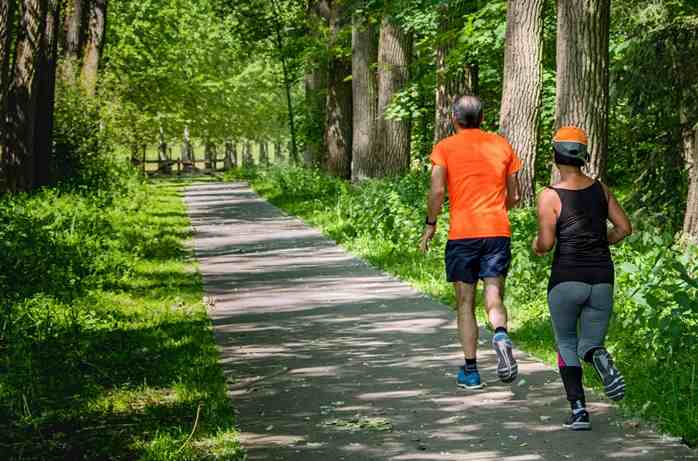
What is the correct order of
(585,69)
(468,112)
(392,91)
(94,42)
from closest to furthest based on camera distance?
1. (468,112)
2. (585,69)
3. (392,91)
4. (94,42)

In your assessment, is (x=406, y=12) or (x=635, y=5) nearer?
(x=406, y=12)

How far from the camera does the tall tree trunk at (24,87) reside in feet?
66.3

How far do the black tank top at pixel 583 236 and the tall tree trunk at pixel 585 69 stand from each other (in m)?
6.01

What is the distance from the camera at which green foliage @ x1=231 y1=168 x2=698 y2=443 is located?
7.18 m

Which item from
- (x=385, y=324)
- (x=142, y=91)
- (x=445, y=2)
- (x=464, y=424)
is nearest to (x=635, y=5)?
(x=445, y=2)

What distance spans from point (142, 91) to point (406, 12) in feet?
135

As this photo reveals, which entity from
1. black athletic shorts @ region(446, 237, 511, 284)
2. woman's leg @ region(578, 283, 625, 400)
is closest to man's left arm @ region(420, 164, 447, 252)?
black athletic shorts @ region(446, 237, 511, 284)

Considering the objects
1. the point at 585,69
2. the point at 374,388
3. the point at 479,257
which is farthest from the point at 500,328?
the point at 585,69

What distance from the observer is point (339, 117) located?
109 feet

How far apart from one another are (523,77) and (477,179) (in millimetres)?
7248

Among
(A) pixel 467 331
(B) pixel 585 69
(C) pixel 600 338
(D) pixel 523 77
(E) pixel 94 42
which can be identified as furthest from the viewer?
(E) pixel 94 42

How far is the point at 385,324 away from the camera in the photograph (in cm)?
1074

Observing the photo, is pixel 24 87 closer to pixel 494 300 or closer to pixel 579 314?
pixel 494 300

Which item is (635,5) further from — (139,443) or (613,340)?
(139,443)
